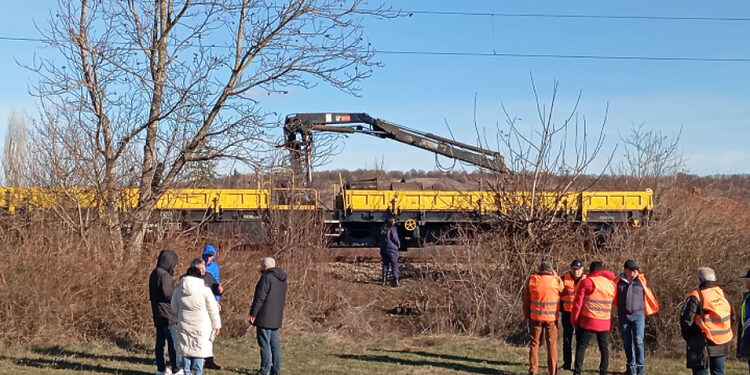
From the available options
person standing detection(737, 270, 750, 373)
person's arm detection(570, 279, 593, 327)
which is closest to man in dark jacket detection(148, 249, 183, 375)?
person's arm detection(570, 279, 593, 327)

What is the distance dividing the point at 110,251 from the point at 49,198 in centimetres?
175

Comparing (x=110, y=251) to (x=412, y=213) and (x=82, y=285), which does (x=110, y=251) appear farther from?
(x=412, y=213)

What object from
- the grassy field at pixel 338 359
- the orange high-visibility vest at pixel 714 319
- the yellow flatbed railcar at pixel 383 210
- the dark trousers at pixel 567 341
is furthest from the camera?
the yellow flatbed railcar at pixel 383 210

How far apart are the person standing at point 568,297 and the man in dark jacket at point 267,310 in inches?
154

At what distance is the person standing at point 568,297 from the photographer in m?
10.1

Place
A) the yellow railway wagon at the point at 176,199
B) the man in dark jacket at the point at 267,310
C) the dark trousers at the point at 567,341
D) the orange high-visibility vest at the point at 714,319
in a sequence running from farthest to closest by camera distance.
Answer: the yellow railway wagon at the point at 176,199 → the dark trousers at the point at 567,341 → the man in dark jacket at the point at 267,310 → the orange high-visibility vest at the point at 714,319

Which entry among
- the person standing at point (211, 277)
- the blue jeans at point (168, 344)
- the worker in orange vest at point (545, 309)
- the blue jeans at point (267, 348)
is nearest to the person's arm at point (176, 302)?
the blue jeans at point (168, 344)

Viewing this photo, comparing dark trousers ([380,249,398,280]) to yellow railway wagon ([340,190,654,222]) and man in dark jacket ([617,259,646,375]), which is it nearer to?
yellow railway wagon ([340,190,654,222])

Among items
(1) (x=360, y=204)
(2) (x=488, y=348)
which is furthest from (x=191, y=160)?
(1) (x=360, y=204)

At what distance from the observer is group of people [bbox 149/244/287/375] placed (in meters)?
8.02

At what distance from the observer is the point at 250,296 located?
43.8 feet

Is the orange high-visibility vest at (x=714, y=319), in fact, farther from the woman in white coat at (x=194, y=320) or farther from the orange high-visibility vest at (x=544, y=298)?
the woman in white coat at (x=194, y=320)

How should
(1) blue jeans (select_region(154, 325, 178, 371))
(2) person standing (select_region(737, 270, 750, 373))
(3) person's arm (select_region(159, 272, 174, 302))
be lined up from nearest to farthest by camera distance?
(2) person standing (select_region(737, 270, 750, 373)) → (3) person's arm (select_region(159, 272, 174, 302)) → (1) blue jeans (select_region(154, 325, 178, 371))

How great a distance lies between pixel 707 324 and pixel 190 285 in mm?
5730
